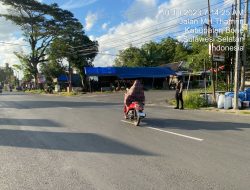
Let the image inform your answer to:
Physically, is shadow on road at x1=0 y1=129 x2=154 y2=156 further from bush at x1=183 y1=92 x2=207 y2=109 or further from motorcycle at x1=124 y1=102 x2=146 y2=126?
bush at x1=183 y1=92 x2=207 y2=109

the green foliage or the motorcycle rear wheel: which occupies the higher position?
the green foliage

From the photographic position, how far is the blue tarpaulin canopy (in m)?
53.5

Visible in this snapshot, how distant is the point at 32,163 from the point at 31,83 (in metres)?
93.2

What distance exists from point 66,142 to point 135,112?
419 centimetres

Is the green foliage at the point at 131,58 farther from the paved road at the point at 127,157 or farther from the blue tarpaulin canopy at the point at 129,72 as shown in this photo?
the paved road at the point at 127,157

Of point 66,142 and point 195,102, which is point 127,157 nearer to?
point 66,142

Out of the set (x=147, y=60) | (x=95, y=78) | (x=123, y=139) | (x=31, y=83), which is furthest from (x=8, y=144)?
(x=31, y=83)

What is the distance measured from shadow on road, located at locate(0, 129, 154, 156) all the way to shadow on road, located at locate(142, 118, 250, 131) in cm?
306

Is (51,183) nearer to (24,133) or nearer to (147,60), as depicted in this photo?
(24,133)

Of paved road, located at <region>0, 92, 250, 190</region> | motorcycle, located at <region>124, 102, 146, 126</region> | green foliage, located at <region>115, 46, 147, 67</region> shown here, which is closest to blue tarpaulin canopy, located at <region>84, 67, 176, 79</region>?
green foliage, located at <region>115, 46, 147, 67</region>

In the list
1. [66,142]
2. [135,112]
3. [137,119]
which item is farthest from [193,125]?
[66,142]

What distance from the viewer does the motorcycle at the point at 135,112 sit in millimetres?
13165

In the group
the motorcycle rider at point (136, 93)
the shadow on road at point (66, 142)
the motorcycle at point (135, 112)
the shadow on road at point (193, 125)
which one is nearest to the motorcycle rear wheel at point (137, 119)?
the motorcycle at point (135, 112)

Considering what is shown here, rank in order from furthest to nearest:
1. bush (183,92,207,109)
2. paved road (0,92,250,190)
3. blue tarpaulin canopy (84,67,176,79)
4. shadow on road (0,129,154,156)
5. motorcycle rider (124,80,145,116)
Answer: blue tarpaulin canopy (84,67,176,79) < bush (183,92,207,109) < motorcycle rider (124,80,145,116) < shadow on road (0,129,154,156) < paved road (0,92,250,190)
